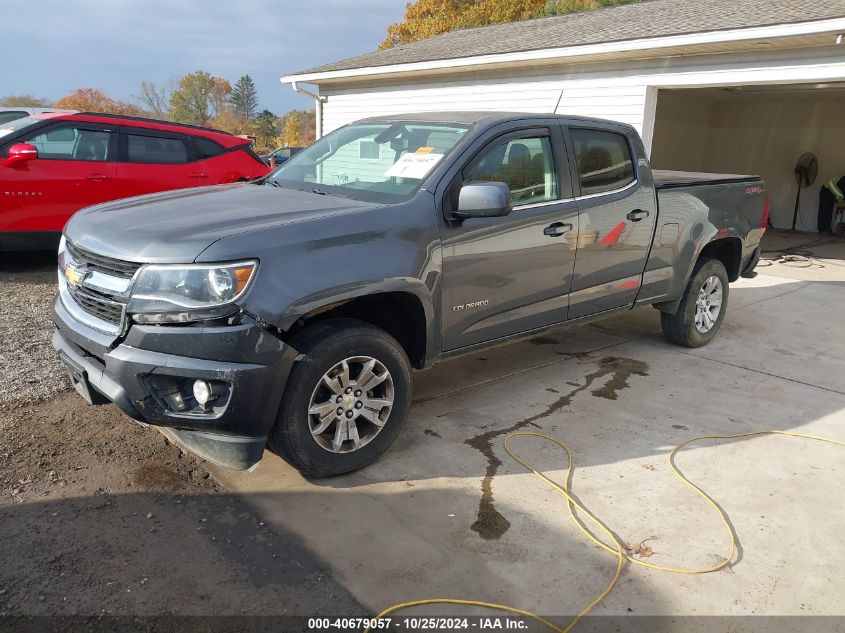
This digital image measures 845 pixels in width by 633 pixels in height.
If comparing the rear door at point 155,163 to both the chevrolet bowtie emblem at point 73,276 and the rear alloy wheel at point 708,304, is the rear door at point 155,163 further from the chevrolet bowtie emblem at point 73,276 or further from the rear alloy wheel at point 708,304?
the rear alloy wheel at point 708,304

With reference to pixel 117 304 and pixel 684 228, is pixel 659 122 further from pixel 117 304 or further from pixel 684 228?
pixel 117 304

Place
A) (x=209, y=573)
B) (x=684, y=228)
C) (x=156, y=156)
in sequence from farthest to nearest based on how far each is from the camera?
(x=156, y=156) → (x=684, y=228) → (x=209, y=573)

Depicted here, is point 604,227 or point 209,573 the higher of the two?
point 604,227

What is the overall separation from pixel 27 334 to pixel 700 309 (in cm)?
563

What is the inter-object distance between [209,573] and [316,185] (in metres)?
2.31

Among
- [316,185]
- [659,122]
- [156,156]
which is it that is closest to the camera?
[316,185]

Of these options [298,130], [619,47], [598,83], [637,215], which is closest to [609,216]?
[637,215]

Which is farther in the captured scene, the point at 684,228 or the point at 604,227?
the point at 684,228

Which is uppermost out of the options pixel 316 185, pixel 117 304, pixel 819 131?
pixel 819 131

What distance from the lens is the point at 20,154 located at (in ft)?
22.7

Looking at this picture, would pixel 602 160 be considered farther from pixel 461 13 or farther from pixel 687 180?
pixel 461 13

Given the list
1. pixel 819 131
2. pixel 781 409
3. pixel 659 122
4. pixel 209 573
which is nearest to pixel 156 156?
pixel 209 573

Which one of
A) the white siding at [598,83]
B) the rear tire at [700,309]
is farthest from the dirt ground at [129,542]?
the white siding at [598,83]

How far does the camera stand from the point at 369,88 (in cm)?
1445
